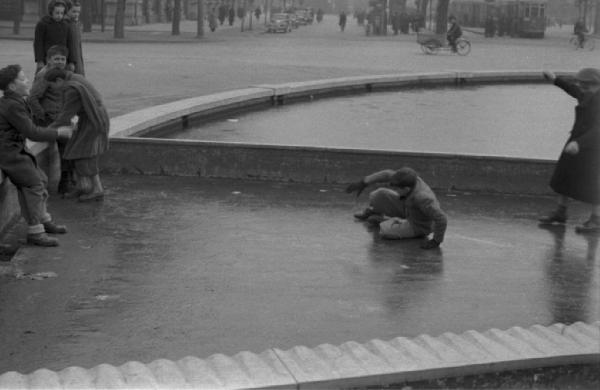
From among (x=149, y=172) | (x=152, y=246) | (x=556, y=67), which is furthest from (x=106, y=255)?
(x=556, y=67)

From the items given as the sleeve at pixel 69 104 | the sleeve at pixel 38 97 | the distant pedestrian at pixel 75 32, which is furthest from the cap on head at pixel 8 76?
the distant pedestrian at pixel 75 32

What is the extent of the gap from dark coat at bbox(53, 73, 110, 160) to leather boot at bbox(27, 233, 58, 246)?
4.79 ft

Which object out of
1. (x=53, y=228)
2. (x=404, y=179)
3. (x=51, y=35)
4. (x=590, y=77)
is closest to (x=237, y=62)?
(x=51, y=35)

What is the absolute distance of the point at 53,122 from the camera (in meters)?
9.70

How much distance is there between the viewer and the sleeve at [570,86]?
946cm

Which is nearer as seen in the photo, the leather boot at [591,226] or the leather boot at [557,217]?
the leather boot at [591,226]

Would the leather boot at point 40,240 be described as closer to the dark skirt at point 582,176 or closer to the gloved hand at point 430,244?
the gloved hand at point 430,244

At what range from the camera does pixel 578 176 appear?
9430 mm

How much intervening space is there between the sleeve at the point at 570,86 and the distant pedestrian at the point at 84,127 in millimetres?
4141

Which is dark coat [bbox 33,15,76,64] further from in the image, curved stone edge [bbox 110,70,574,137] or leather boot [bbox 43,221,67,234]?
leather boot [bbox 43,221,67,234]

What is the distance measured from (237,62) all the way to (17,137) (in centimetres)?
2349

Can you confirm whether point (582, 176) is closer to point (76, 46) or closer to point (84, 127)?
point (84, 127)

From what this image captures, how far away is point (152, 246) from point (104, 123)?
181cm

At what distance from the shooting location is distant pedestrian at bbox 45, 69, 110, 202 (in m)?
9.44
